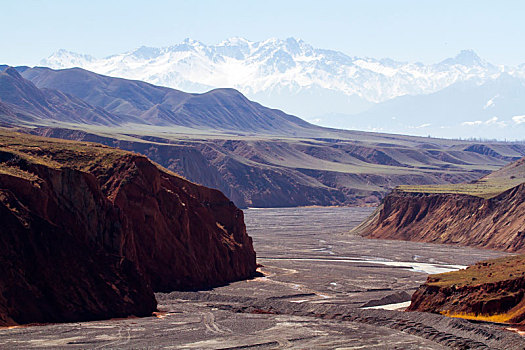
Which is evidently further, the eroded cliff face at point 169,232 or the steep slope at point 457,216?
the steep slope at point 457,216

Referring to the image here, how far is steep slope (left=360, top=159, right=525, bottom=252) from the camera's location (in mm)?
155625

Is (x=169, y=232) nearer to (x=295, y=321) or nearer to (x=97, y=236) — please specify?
(x=97, y=236)

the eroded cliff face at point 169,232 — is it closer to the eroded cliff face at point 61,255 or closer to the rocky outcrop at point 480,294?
the eroded cliff face at point 61,255

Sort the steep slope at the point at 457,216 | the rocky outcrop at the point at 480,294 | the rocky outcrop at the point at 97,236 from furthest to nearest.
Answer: the steep slope at the point at 457,216 < the rocky outcrop at the point at 480,294 < the rocky outcrop at the point at 97,236

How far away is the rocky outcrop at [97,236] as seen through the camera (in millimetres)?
68500

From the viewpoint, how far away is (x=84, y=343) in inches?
2400

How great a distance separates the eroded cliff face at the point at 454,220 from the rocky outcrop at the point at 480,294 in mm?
65730

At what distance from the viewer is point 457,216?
6747 inches

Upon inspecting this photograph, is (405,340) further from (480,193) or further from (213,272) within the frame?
(480,193)

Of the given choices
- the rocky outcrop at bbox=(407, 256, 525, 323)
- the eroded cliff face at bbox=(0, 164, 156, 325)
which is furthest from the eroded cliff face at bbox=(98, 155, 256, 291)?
the rocky outcrop at bbox=(407, 256, 525, 323)

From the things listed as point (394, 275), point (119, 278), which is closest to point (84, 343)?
point (119, 278)

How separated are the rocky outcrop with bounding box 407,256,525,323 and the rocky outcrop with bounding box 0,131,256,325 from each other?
24.3 m

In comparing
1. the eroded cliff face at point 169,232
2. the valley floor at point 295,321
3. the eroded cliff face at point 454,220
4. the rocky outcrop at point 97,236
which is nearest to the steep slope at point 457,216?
the eroded cliff face at point 454,220

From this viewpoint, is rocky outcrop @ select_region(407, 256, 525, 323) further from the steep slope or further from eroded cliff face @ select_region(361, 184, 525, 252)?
the steep slope
